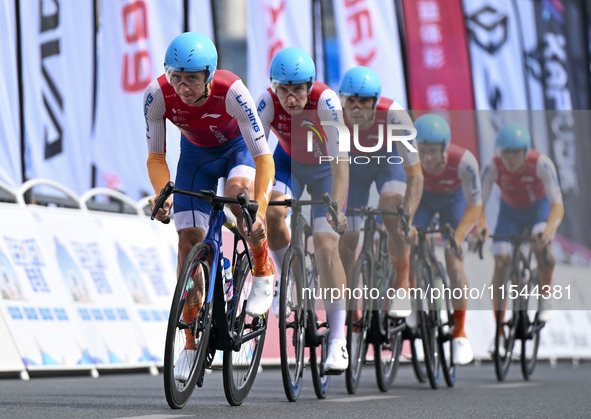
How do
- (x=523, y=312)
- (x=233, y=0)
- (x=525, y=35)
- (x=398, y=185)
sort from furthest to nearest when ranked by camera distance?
(x=233, y=0) → (x=525, y=35) → (x=523, y=312) → (x=398, y=185)

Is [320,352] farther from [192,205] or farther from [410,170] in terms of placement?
[410,170]

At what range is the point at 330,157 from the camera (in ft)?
24.6

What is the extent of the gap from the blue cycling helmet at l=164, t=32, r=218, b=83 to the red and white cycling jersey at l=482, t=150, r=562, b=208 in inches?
204

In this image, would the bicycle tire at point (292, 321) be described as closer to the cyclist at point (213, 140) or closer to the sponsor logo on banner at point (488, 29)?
the cyclist at point (213, 140)

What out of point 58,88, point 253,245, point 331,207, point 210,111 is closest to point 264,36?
point 58,88

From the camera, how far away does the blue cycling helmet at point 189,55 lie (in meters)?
6.00

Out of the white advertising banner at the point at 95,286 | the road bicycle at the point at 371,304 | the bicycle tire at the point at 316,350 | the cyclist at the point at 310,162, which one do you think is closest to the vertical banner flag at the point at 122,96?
the white advertising banner at the point at 95,286

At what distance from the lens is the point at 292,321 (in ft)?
23.1

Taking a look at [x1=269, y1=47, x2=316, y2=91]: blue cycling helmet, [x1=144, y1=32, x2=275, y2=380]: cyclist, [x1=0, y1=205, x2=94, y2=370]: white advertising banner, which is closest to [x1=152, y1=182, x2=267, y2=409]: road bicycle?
[x1=144, y1=32, x2=275, y2=380]: cyclist

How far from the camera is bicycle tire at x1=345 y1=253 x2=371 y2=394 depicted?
26.6 ft

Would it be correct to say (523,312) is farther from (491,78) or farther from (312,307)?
(491,78)

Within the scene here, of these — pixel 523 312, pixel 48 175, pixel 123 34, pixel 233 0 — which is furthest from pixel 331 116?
pixel 233 0

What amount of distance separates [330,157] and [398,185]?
1.43 meters

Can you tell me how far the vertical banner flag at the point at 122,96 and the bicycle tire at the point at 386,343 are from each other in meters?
5.47
